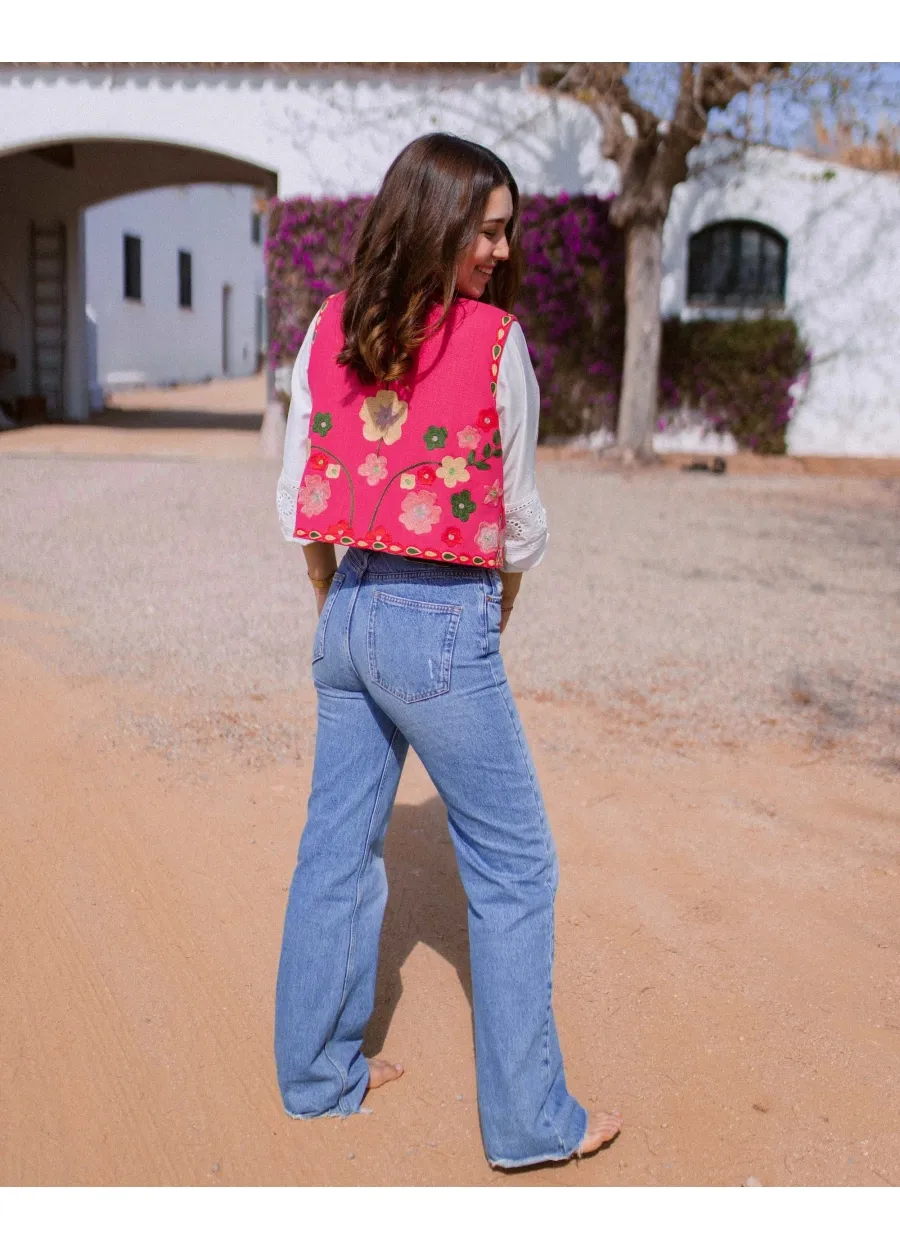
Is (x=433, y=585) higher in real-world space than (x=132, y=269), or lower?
lower

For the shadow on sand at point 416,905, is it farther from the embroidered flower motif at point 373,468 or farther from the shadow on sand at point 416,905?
the embroidered flower motif at point 373,468

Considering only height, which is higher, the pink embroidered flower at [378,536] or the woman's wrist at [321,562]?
the pink embroidered flower at [378,536]

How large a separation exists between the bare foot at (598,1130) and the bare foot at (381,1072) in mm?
439

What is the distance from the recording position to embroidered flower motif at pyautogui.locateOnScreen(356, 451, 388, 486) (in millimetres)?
1984

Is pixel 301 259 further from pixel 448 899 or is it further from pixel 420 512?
pixel 420 512

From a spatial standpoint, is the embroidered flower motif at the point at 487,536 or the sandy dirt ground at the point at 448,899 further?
the sandy dirt ground at the point at 448,899

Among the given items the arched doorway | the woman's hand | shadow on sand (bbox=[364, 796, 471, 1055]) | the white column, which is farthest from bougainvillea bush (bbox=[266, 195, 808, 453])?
the woman's hand

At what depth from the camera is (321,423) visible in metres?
2.04

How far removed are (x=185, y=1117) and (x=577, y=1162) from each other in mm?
786

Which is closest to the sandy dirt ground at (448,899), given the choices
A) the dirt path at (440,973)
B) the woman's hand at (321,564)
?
the dirt path at (440,973)

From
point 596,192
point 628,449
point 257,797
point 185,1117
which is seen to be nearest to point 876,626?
point 257,797

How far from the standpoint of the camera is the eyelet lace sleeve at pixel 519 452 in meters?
1.91

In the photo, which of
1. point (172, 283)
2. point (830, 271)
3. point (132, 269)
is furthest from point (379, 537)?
point (172, 283)

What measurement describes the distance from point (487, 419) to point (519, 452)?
0.08 m
